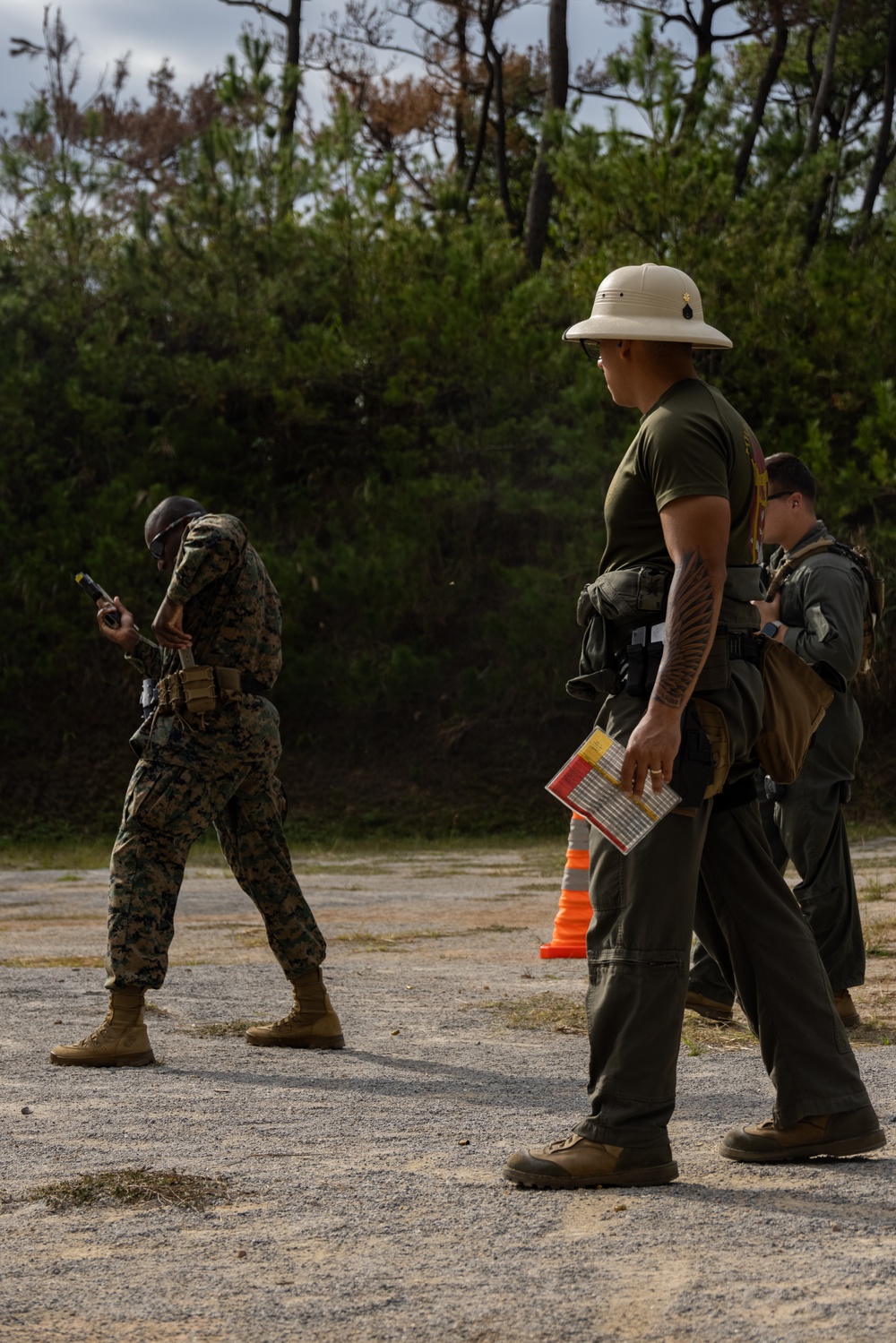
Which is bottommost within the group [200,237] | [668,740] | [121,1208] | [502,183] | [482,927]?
[482,927]

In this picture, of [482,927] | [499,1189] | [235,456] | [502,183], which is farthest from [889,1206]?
[502,183]

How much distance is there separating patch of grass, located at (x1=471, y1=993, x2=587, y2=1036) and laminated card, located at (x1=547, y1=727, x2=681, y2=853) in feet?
7.32

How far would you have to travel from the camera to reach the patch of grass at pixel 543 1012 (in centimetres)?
532

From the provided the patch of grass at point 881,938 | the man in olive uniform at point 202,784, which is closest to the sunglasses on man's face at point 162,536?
the man in olive uniform at point 202,784

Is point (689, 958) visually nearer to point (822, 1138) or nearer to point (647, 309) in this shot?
point (822, 1138)

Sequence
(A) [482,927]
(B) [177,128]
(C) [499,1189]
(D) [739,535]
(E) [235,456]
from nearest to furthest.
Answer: (C) [499,1189]
(D) [739,535]
(A) [482,927]
(E) [235,456]
(B) [177,128]

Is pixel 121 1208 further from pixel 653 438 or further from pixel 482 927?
pixel 482 927

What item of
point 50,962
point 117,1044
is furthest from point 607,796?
point 50,962

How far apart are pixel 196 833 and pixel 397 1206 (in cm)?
202

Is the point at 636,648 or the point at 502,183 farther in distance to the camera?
the point at 502,183

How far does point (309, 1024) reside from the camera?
504 cm

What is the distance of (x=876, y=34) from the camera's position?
A: 2258cm

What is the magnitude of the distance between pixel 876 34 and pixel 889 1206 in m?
23.1

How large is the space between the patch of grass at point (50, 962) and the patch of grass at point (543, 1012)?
2.07 m
